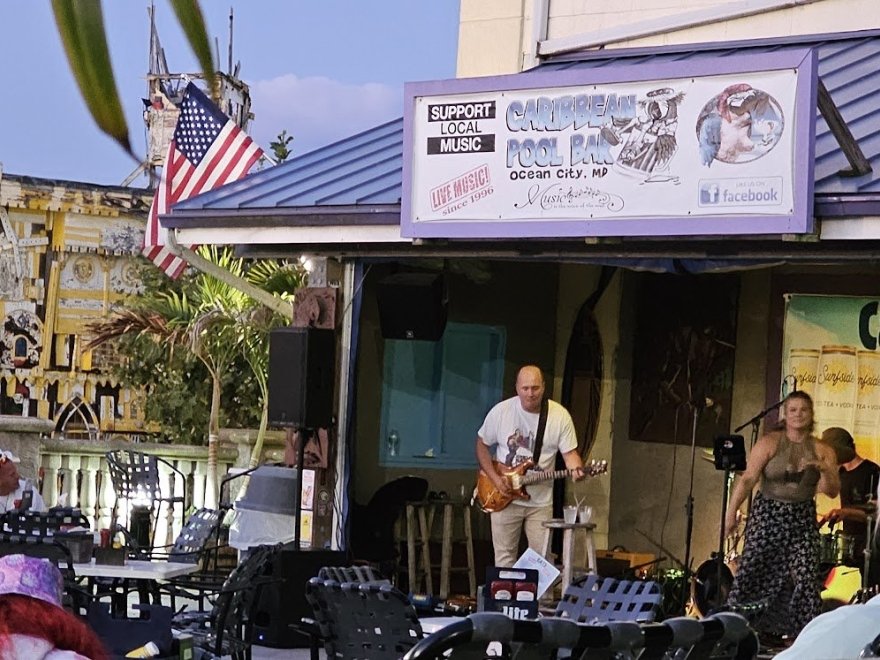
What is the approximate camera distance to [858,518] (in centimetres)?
1219

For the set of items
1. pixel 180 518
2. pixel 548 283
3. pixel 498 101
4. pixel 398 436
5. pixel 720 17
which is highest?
pixel 720 17

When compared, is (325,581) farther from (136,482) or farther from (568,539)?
(136,482)

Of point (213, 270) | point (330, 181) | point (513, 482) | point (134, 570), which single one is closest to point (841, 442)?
point (513, 482)

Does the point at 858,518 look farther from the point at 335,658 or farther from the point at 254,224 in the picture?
the point at 335,658

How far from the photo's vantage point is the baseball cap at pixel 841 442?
40.8ft

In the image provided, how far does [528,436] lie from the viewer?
12.0 metres

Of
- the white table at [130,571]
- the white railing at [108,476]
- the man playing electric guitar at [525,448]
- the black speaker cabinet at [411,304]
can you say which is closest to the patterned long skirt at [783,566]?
the man playing electric guitar at [525,448]

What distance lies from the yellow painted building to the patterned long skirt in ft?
52.5

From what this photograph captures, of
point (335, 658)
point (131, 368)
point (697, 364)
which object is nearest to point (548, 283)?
point (697, 364)

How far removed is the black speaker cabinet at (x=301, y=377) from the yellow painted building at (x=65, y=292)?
13.9 metres

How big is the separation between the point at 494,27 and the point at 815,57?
573cm

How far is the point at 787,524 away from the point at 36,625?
805cm

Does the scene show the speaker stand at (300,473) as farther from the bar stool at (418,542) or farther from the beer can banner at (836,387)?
the beer can banner at (836,387)

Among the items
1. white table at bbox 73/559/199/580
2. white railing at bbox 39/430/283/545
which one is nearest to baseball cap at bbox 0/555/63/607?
white table at bbox 73/559/199/580
